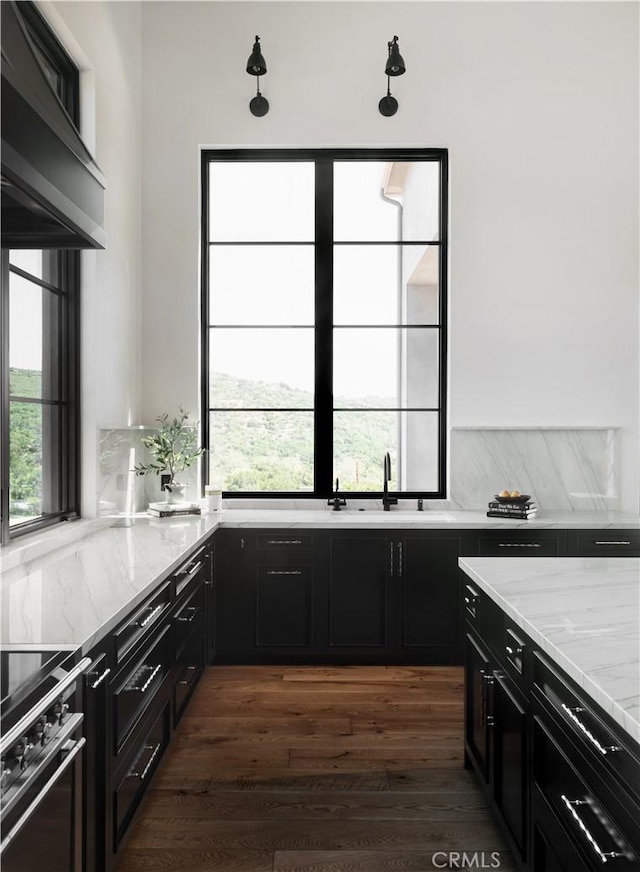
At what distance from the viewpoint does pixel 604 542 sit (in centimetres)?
364

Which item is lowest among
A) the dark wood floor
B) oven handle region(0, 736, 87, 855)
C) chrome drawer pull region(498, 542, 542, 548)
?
the dark wood floor

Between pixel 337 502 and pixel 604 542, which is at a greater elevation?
pixel 337 502

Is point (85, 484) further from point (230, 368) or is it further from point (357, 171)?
point (357, 171)

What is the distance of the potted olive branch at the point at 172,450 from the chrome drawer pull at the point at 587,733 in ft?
9.18

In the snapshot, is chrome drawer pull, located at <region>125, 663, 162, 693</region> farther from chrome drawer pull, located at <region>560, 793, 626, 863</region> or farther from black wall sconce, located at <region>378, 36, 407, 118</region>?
black wall sconce, located at <region>378, 36, 407, 118</region>

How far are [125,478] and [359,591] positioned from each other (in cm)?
152

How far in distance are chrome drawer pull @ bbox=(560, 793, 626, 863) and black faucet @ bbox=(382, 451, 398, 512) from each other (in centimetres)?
264

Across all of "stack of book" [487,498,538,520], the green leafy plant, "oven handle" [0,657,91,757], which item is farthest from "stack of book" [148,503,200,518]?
"oven handle" [0,657,91,757]

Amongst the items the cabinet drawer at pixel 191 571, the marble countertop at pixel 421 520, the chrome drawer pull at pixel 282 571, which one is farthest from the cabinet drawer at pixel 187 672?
the marble countertop at pixel 421 520

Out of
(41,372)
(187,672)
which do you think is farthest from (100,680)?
(41,372)

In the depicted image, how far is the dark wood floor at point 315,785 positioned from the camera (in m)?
2.07

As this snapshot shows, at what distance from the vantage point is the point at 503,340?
421 cm

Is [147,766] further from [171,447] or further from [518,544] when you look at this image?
[518,544]

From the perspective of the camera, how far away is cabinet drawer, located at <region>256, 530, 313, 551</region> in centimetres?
366
